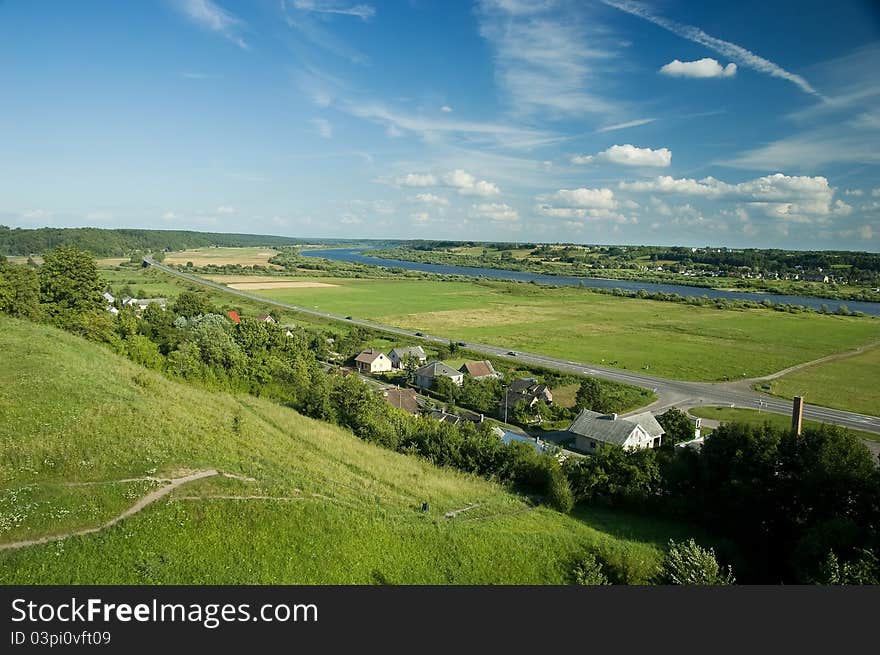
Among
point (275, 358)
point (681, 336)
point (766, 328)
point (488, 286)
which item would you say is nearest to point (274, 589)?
point (275, 358)

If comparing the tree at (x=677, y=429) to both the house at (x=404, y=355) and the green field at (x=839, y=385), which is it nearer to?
the green field at (x=839, y=385)

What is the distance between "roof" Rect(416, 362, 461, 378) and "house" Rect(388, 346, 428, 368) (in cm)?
579

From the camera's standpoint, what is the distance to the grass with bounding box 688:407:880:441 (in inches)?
1691

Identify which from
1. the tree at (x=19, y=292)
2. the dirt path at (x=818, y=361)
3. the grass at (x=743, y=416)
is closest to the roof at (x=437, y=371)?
the grass at (x=743, y=416)

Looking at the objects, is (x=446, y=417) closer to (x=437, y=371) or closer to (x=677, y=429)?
(x=437, y=371)

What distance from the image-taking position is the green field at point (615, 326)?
69.6 m

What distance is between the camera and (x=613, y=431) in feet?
117

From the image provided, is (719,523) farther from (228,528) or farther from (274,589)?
(274,589)

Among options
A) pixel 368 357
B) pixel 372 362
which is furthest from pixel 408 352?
pixel 372 362

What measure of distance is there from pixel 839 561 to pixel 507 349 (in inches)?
2313

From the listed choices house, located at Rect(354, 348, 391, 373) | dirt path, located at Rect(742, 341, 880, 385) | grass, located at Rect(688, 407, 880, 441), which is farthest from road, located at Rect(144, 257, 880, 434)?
house, located at Rect(354, 348, 391, 373)

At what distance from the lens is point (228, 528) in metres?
12.1

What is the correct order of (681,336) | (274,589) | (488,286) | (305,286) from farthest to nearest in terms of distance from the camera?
1. (488,286)
2. (305,286)
3. (681,336)
4. (274,589)

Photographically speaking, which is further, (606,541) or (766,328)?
(766,328)
